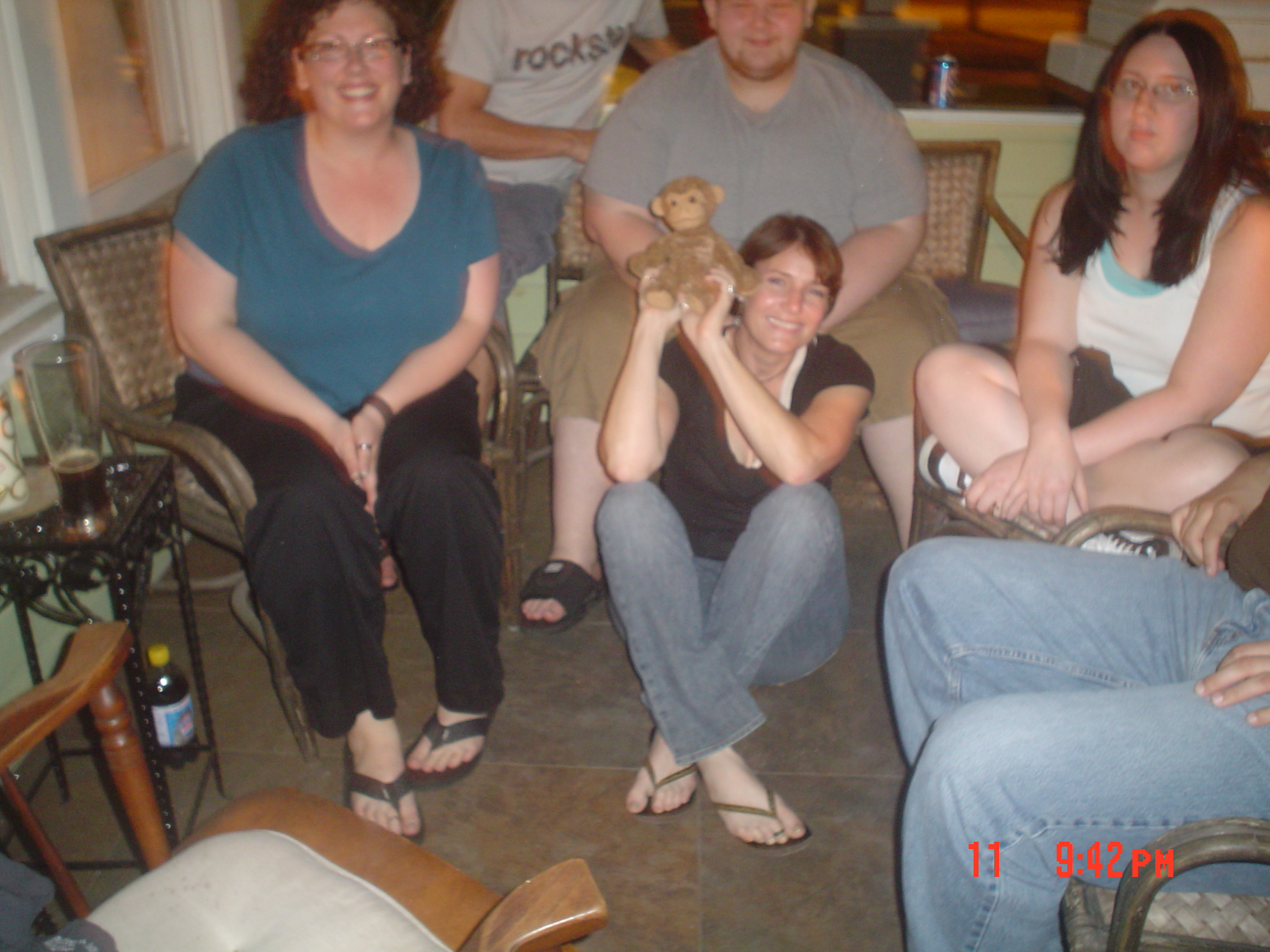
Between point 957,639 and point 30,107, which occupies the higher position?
point 30,107

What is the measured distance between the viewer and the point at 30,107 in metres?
1.82

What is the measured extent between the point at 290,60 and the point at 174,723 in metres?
1.27

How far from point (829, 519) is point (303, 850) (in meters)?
0.97

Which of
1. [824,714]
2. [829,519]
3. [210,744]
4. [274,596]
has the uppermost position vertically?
[829,519]

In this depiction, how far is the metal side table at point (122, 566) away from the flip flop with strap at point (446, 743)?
0.39 metres

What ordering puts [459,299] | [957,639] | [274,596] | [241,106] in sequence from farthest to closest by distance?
[241,106] < [459,299] < [274,596] < [957,639]

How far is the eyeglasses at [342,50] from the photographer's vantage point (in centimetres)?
174

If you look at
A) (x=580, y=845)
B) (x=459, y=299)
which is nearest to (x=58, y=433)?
(x=459, y=299)

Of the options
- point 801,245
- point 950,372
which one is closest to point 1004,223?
point 950,372

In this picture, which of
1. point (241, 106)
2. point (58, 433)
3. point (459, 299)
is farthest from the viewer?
point (241, 106)

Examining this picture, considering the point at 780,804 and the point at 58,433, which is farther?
the point at 780,804

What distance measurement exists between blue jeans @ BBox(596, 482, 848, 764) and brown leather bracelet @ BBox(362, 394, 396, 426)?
18.8 inches

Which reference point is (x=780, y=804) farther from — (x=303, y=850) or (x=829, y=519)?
(x=303, y=850)
